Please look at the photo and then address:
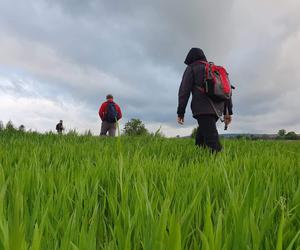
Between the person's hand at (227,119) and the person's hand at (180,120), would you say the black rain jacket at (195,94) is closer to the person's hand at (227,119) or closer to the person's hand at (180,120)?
the person's hand at (180,120)

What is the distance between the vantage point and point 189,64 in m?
6.21

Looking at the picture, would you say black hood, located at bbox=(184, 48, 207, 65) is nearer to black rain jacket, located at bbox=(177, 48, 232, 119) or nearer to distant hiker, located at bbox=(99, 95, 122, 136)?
black rain jacket, located at bbox=(177, 48, 232, 119)

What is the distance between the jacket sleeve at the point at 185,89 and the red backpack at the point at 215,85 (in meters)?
0.20

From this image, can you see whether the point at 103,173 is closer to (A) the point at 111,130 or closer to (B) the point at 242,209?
(B) the point at 242,209

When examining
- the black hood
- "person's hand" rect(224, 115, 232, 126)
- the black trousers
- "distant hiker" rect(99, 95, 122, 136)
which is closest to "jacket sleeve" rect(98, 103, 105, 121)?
"distant hiker" rect(99, 95, 122, 136)

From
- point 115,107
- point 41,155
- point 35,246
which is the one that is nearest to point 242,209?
point 35,246

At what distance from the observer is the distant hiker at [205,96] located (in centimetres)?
582

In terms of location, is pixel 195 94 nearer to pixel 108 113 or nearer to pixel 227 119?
pixel 227 119

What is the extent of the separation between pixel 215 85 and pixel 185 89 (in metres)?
0.47

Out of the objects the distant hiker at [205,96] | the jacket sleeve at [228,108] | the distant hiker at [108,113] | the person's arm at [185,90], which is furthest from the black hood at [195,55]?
the distant hiker at [108,113]

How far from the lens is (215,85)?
5750 millimetres

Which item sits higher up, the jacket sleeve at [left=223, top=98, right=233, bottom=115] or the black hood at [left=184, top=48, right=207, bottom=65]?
the black hood at [left=184, top=48, right=207, bottom=65]

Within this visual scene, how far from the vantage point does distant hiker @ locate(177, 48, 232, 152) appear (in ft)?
19.1

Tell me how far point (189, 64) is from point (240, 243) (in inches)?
207
